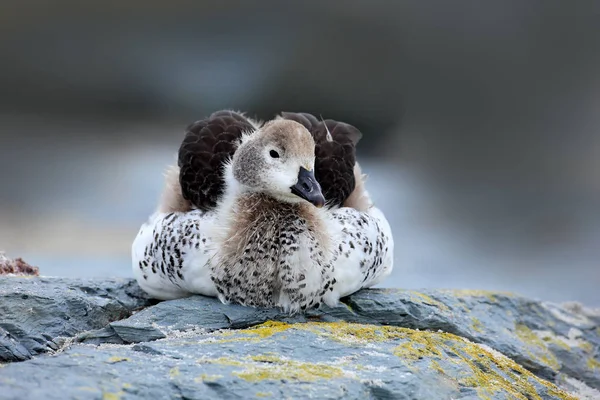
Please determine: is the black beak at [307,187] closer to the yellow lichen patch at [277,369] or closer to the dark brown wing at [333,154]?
the dark brown wing at [333,154]

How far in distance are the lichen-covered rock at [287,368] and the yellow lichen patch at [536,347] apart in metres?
1.00

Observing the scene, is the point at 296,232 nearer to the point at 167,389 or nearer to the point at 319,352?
the point at 319,352

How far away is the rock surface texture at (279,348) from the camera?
→ 8.07 feet

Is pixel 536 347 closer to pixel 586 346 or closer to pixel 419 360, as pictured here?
pixel 586 346

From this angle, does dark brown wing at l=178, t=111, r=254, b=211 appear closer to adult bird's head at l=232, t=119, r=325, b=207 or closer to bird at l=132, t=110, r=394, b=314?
bird at l=132, t=110, r=394, b=314

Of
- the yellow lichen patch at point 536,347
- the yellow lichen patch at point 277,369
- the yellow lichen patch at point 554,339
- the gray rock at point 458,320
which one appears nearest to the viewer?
the yellow lichen patch at point 277,369

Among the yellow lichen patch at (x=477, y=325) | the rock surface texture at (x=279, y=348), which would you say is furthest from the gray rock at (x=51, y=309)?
the yellow lichen patch at (x=477, y=325)

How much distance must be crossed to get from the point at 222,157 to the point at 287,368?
170cm

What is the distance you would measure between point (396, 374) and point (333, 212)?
1.49 metres

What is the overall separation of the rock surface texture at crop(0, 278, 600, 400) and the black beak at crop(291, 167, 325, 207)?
0.62 meters

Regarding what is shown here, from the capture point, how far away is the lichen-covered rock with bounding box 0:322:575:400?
2365 millimetres

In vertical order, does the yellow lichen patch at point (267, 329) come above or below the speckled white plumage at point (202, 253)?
below

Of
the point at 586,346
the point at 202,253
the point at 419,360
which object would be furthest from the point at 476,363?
the point at 586,346

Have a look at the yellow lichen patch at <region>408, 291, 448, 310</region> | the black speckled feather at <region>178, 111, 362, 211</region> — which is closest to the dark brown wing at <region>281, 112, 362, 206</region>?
the black speckled feather at <region>178, 111, 362, 211</region>
